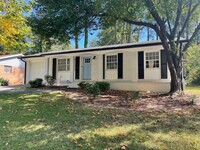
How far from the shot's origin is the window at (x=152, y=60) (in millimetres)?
14586

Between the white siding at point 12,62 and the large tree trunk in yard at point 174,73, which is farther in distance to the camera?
the white siding at point 12,62

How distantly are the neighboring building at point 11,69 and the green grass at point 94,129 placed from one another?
19.1m

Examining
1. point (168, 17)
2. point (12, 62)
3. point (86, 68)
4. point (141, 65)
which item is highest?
point (168, 17)

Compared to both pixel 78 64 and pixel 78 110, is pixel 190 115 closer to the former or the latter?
pixel 78 110

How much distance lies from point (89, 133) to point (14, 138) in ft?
5.89

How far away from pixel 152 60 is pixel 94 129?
33.5 feet

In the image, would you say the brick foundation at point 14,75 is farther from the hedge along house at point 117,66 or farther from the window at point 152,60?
the window at point 152,60

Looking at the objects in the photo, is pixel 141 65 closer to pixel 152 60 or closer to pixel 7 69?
pixel 152 60

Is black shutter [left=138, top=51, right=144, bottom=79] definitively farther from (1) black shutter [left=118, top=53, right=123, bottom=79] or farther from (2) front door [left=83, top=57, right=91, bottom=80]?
(2) front door [left=83, top=57, right=91, bottom=80]

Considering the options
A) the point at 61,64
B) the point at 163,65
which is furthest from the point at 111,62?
the point at 61,64

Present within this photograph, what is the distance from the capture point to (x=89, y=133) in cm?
530

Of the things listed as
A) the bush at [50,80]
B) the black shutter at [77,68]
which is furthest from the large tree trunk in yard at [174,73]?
the bush at [50,80]

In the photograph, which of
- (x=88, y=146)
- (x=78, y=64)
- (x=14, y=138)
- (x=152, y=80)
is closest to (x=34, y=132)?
(x=14, y=138)

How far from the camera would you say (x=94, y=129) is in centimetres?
565
